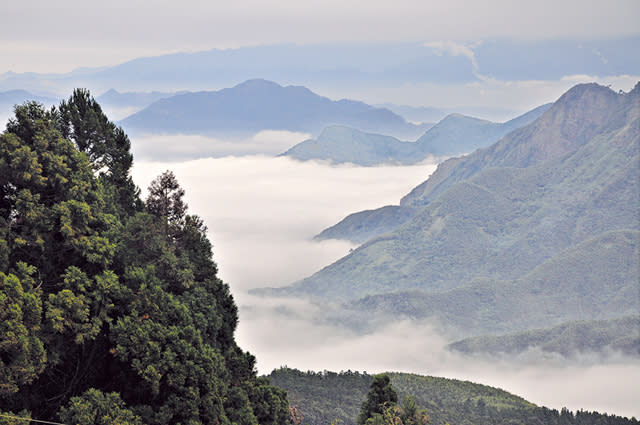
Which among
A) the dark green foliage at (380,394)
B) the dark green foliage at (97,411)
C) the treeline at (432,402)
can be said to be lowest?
the dark green foliage at (97,411)

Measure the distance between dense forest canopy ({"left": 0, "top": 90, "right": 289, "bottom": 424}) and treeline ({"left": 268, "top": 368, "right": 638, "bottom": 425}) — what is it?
59.5 metres

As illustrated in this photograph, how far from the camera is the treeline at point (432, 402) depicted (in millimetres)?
102250

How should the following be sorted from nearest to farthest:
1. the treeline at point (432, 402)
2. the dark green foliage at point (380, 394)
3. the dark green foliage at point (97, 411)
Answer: the dark green foliage at point (97, 411), the dark green foliage at point (380, 394), the treeline at point (432, 402)

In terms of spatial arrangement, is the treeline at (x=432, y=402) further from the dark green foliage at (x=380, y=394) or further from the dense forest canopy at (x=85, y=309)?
the dense forest canopy at (x=85, y=309)

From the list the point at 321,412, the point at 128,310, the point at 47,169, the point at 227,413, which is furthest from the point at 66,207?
the point at 321,412

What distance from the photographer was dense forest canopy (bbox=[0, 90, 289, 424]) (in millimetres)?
29531

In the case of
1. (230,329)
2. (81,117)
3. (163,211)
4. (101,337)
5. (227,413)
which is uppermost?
(81,117)

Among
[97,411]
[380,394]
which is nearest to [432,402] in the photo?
[380,394]

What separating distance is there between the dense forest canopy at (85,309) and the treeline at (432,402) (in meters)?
59.5

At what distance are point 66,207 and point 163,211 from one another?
33.4 feet

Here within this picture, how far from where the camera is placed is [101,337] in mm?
33344

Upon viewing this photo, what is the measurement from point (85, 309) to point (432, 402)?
97.5 m

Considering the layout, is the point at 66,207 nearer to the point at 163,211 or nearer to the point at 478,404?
the point at 163,211

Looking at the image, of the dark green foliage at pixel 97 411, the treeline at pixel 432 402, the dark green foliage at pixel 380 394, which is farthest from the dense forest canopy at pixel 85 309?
the treeline at pixel 432 402
